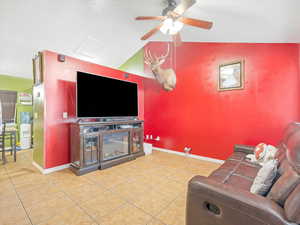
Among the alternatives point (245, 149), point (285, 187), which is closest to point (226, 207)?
point (285, 187)

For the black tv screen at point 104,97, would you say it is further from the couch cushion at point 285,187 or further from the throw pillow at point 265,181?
the couch cushion at point 285,187

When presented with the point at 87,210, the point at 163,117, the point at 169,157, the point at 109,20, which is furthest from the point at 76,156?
Answer: the point at 109,20

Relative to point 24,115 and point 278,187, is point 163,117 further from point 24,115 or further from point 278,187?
point 24,115

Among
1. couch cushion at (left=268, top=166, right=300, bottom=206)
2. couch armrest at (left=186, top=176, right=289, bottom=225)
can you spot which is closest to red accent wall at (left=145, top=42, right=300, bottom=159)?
couch cushion at (left=268, top=166, right=300, bottom=206)

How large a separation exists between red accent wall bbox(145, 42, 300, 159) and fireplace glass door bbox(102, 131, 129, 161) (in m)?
1.23

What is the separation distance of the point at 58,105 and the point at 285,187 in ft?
11.4

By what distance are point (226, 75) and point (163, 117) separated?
77.5 inches

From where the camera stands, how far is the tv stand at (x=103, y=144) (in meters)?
2.73

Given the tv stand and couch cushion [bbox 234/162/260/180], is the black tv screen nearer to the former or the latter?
the tv stand

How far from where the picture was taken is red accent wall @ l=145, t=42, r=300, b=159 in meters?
2.58

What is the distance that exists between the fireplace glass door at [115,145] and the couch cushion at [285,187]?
278 centimetres

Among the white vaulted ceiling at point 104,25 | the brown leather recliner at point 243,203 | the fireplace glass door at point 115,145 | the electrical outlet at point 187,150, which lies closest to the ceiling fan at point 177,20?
the white vaulted ceiling at point 104,25

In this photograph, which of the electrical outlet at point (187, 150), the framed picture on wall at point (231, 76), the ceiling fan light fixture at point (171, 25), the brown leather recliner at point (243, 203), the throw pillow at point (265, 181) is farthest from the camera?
the electrical outlet at point (187, 150)

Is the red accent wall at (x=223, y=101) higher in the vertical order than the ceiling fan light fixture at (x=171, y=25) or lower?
lower
